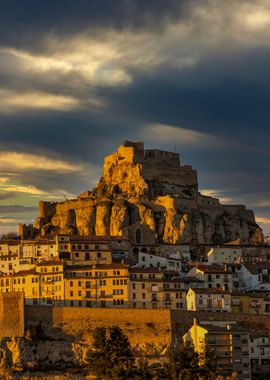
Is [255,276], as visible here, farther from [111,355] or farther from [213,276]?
[111,355]

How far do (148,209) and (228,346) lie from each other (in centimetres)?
4012

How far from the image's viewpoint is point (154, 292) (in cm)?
9675

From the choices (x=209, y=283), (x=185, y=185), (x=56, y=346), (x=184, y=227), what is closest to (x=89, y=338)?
(x=56, y=346)

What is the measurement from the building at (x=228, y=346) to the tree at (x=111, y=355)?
20.2 ft

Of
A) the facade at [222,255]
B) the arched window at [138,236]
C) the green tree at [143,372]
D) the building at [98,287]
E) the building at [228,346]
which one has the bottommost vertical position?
the green tree at [143,372]

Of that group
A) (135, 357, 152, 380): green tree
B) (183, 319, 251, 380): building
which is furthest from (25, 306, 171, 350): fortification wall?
(135, 357, 152, 380): green tree

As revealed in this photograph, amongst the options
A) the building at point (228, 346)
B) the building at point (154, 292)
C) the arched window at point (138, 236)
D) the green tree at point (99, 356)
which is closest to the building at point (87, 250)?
the arched window at point (138, 236)

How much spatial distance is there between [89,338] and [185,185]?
4629 cm

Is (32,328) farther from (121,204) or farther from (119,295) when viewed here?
(121,204)

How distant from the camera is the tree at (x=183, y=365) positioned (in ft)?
248

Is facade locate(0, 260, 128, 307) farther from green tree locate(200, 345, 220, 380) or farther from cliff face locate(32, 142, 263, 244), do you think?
cliff face locate(32, 142, 263, 244)

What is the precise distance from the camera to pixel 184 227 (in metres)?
120

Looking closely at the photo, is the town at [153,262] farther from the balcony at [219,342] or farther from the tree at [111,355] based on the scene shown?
the tree at [111,355]

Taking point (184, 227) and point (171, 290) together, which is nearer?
point (171, 290)
